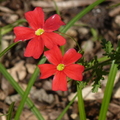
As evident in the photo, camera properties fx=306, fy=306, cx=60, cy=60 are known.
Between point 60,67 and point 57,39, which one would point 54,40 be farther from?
point 60,67

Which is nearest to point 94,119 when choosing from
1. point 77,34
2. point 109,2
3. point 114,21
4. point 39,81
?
point 39,81

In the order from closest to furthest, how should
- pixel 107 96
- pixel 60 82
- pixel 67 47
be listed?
pixel 60 82, pixel 107 96, pixel 67 47

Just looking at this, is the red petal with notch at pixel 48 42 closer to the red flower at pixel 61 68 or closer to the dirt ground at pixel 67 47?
the red flower at pixel 61 68

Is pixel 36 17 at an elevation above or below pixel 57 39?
above

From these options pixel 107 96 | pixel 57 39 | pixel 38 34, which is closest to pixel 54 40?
pixel 57 39

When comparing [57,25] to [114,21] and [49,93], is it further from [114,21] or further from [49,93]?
[114,21]

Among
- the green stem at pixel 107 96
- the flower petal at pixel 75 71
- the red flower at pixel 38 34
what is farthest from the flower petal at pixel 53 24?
the green stem at pixel 107 96
